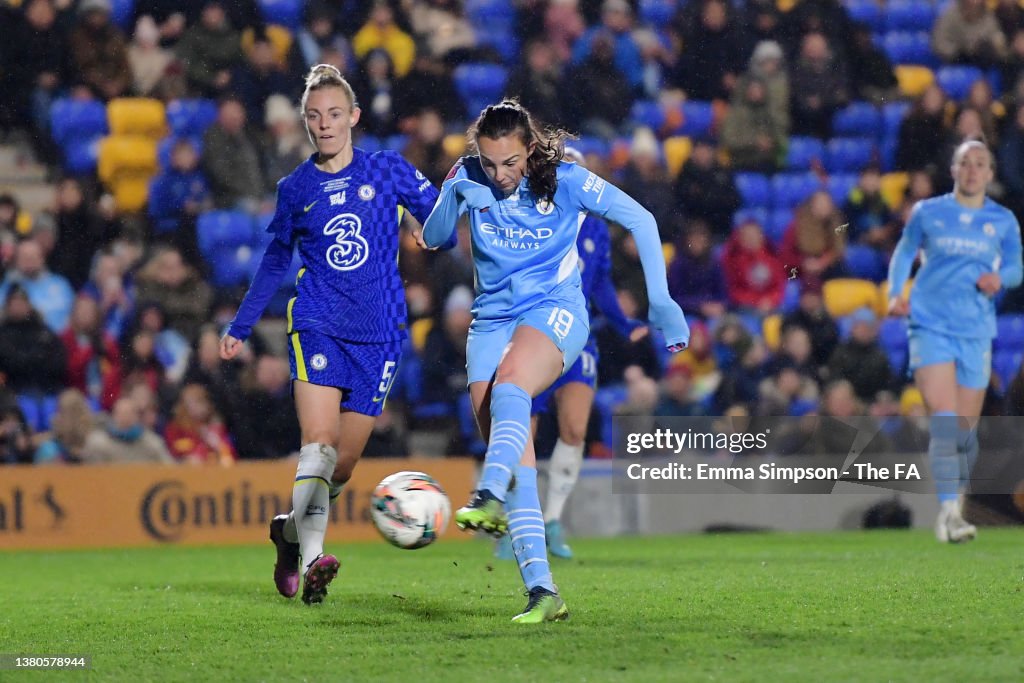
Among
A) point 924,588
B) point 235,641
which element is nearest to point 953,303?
point 924,588

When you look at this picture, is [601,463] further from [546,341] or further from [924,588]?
[546,341]

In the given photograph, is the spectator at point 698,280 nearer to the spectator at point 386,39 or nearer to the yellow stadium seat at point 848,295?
the yellow stadium seat at point 848,295

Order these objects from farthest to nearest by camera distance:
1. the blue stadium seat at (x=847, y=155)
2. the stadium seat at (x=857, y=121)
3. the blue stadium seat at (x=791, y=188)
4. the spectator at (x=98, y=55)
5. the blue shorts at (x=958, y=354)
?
the stadium seat at (x=857, y=121), the blue stadium seat at (x=847, y=155), the blue stadium seat at (x=791, y=188), the spectator at (x=98, y=55), the blue shorts at (x=958, y=354)

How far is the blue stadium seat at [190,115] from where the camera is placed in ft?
41.3

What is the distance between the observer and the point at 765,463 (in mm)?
11328

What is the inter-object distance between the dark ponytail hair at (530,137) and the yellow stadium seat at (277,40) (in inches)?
318

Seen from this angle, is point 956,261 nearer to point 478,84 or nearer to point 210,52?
point 478,84

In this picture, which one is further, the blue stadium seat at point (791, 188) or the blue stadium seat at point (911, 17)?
the blue stadium seat at point (911, 17)

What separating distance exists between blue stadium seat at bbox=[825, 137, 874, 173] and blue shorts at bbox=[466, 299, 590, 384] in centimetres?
918

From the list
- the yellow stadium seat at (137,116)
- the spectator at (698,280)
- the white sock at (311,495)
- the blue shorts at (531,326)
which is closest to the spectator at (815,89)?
the spectator at (698,280)

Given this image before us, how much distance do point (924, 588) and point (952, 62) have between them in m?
9.52

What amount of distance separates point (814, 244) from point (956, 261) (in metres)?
3.18

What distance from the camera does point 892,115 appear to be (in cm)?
1431

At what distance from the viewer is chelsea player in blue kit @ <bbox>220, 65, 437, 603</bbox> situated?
6.24 metres
